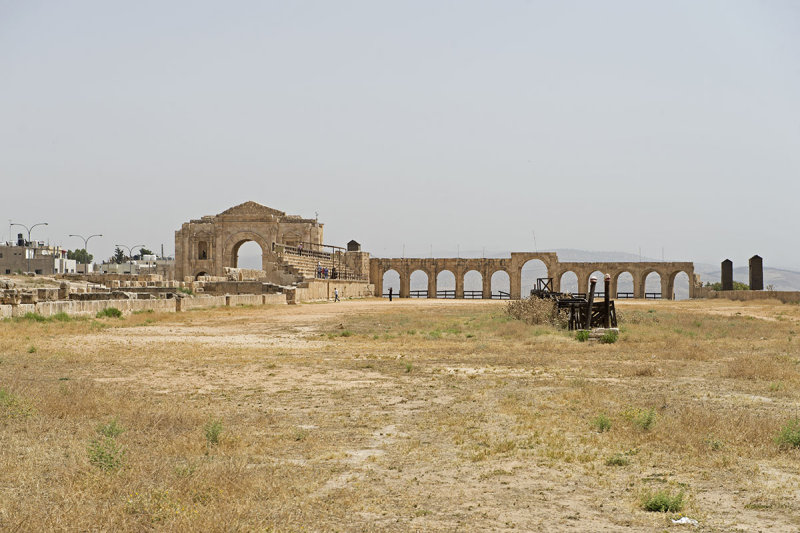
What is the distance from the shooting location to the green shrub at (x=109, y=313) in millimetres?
20281

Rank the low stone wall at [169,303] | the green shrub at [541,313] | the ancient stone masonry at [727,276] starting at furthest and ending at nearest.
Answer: the ancient stone masonry at [727,276], the green shrub at [541,313], the low stone wall at [169,303]

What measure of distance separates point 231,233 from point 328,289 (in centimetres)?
1620

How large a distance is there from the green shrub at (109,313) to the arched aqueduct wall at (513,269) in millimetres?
39204

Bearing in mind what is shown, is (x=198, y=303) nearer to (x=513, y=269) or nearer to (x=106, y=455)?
(x=106, y=455)

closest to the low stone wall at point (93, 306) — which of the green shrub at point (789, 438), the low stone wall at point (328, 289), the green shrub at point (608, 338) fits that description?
the low stone wall at point (328, 289)

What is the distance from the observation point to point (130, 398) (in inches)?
307

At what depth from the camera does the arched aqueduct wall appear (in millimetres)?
57812

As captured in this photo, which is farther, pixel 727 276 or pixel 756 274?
pixel 727 276

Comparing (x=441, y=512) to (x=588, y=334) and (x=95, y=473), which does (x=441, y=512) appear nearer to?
(x=95, y=473)

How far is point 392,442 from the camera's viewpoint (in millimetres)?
6109

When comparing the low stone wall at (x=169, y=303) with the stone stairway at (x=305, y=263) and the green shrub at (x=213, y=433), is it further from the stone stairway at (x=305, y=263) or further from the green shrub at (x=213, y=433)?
the green shrub at (x=213, y=433)

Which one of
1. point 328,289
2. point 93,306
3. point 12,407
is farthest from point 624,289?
point 12,407

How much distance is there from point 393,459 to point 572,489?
137 cm

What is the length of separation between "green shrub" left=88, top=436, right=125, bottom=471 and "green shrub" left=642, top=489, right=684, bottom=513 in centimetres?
341
